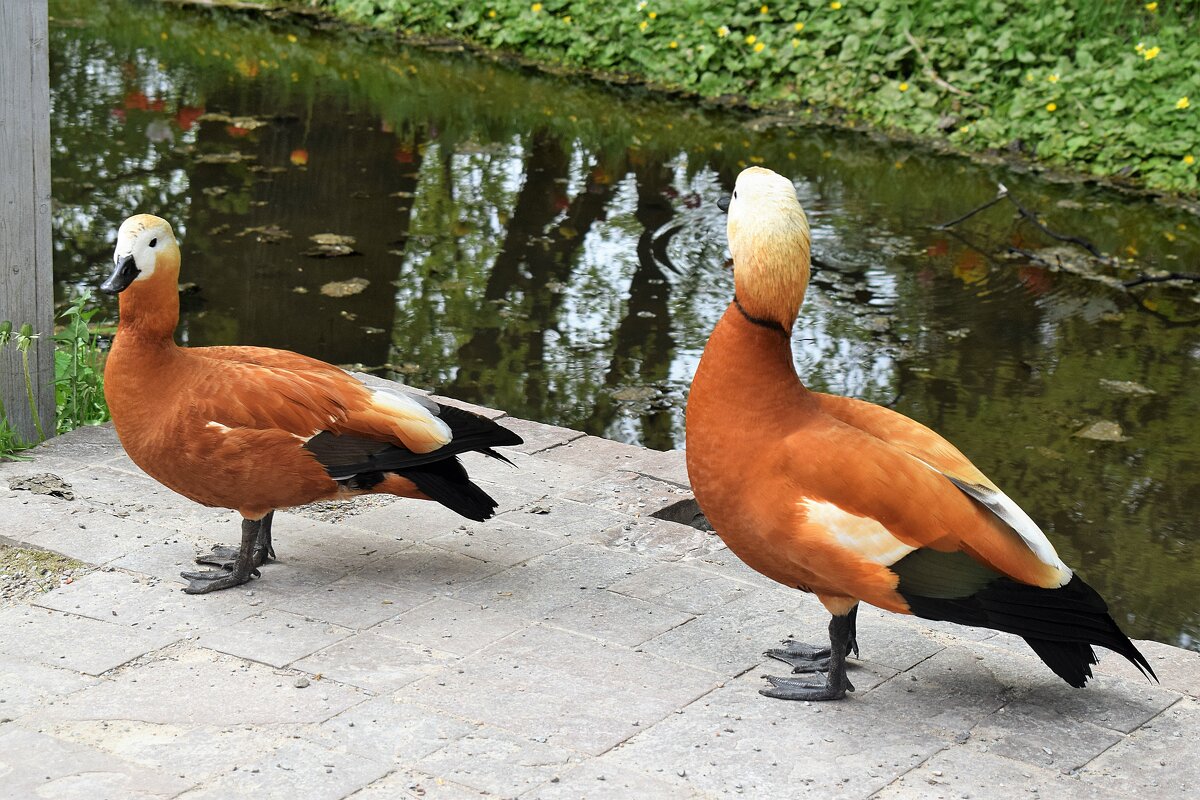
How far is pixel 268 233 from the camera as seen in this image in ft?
25.8

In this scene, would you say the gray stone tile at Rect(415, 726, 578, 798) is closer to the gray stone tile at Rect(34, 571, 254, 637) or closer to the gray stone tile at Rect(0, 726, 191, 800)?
the gray stone tile at Rect(0, 726, 191, 800)

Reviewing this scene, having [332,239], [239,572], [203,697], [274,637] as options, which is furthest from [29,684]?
[332,239]

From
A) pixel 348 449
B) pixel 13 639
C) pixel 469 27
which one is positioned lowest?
pixel 13 639

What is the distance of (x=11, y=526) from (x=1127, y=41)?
8.69 m

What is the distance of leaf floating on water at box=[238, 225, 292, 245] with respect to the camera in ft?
25.5

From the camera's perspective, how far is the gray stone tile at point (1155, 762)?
2996 millimetres

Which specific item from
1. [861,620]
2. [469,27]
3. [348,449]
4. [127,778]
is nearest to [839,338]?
[861,620]

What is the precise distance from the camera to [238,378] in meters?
3.74

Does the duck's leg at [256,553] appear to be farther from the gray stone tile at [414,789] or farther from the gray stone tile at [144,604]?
the gray stone tile at [414,789]

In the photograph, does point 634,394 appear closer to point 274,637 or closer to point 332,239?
point 332,239

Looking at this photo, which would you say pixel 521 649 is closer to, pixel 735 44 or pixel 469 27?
pixel 735 44

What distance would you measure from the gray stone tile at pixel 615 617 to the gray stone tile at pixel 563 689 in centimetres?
7

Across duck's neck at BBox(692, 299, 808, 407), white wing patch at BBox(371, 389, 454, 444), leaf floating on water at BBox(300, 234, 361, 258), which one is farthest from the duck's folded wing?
leaf floating on water at BBox(300, 234, 361, 258)

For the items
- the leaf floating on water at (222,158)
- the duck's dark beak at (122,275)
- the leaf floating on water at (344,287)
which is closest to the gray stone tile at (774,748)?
the duck's dark beak at (122,275)
